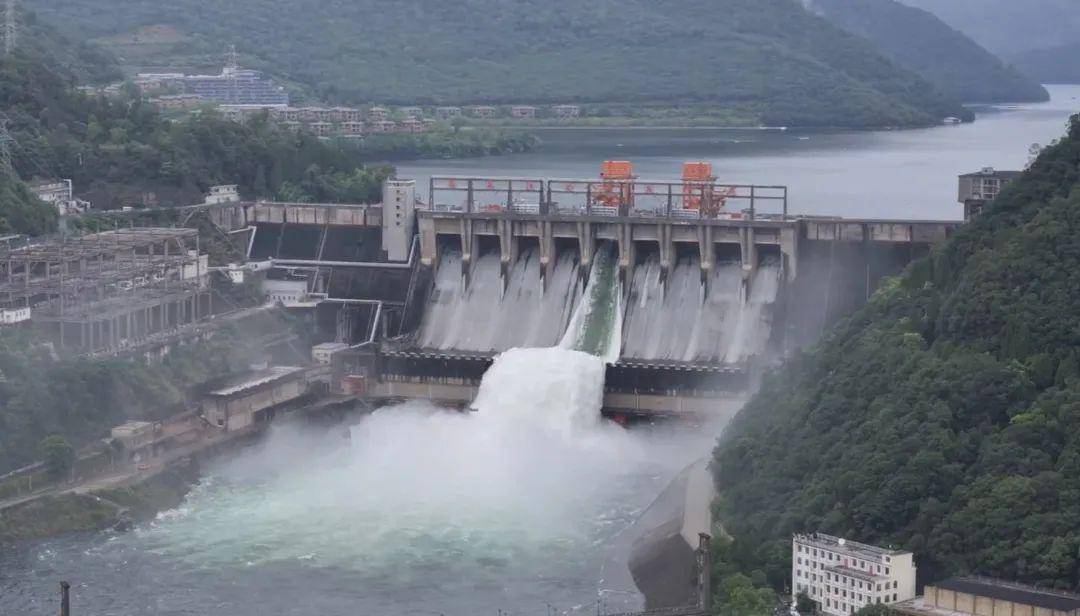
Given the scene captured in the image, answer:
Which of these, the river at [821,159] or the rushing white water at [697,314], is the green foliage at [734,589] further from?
the river at [821,159]

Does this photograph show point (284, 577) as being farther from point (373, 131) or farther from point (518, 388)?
point (373, 131)

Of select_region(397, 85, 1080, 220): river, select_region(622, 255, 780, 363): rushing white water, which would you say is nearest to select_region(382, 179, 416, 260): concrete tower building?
select_region(622, 255, 780, 363): rushing white water

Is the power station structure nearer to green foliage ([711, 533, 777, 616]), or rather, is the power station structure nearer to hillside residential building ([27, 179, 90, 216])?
hillside residential building ([27, 179, 90, 216])

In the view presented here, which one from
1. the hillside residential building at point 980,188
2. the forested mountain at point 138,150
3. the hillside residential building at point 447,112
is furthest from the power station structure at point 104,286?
the hillside residential building at point 447,112

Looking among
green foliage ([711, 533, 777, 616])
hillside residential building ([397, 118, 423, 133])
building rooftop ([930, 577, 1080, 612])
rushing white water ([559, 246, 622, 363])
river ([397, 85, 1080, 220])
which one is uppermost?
hillside residential building ([397, 118, 423, 133])

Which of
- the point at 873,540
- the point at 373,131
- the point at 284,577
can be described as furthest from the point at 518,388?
the point at 373,131
